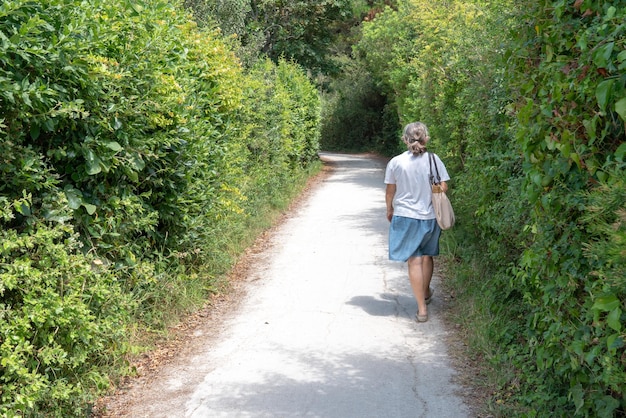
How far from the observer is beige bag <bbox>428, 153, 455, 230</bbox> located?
709 centimetres

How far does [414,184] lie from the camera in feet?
23.8

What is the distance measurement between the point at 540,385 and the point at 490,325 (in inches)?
69.8

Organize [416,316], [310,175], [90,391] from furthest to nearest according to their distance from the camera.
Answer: [310,175] → [416,316] → [90,391]

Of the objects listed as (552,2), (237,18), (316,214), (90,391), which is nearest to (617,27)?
(552,2)

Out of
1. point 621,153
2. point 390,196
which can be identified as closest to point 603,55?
point 621,153

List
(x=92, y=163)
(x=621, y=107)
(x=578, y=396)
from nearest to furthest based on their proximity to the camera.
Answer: (x=621, y=107), (x=578, y=396), (x=92, y=163)

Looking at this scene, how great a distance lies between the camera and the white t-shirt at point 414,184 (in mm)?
7234

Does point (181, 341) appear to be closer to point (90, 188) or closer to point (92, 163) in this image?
point (90, 188)

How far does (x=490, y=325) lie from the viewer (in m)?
5.98

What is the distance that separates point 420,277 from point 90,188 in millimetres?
3610

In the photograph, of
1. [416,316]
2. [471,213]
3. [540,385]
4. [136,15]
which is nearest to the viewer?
[540,385]

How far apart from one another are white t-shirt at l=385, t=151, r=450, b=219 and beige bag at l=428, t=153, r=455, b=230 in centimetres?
6

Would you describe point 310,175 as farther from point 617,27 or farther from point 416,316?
point 617,27

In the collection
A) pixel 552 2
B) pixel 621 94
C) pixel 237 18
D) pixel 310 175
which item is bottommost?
pixel 310 175
